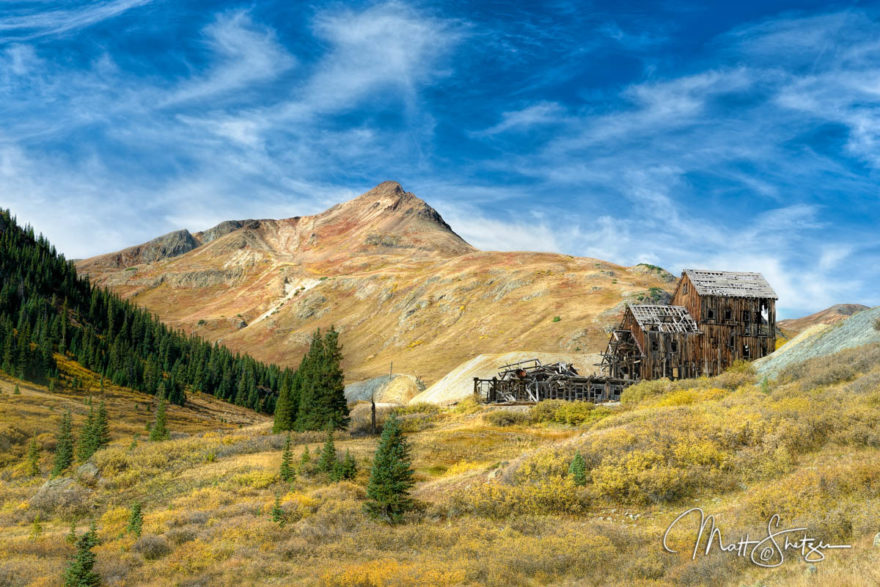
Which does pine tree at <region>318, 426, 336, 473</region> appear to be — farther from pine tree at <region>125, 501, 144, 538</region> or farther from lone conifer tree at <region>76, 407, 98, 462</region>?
lone conifer tree at <region>76, 407, 98, 462</region>

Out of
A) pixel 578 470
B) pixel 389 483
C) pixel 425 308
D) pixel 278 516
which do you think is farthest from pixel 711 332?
pixel 425 308

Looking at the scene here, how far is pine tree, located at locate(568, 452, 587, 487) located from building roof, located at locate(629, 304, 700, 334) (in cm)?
3791

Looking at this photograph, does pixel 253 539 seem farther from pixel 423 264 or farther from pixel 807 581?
pixel 423 264

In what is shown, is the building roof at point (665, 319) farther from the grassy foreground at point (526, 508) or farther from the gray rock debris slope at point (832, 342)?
the grassy foreground at point (526, 508)

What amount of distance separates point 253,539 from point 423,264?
155 meters

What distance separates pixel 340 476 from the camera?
2541 centimetres

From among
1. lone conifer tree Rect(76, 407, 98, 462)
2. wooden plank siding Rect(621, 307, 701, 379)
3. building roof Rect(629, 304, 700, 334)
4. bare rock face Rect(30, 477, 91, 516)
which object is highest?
building roof Rect(629, 304, 700, 334)

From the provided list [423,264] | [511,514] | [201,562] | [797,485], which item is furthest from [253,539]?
[423,264]

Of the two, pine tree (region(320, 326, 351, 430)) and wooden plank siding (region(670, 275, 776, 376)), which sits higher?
wooden plank siding (region(670, 275, 776, 376))

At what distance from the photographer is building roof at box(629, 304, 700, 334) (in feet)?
185

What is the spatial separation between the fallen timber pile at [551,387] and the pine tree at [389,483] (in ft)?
118

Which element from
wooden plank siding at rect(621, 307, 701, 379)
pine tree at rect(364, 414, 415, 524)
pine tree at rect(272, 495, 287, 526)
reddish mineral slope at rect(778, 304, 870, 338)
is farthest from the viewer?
reddish mineral slope at rect(778, 304, 870, 338)

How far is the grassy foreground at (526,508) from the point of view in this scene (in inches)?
536

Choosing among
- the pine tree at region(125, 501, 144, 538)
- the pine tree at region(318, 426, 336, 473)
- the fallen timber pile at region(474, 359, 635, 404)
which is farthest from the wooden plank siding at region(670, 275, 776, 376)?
the pine tree at region(125, 501, 144, 538)
